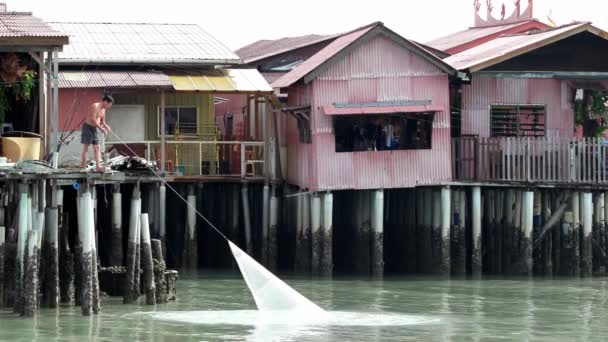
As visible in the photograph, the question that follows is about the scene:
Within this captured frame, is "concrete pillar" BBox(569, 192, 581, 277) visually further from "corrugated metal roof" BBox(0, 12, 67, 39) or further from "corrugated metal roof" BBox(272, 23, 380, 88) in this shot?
"corrugated metal roof" BBox(0, 12, 67, 39)

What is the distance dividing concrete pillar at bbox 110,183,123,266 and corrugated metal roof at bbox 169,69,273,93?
2971 millimetres

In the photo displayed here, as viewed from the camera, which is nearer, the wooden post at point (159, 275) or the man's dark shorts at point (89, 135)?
the man's dark shorts at point (89, 135)

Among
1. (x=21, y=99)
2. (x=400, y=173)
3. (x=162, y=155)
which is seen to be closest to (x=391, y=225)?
(x=400, y=173)

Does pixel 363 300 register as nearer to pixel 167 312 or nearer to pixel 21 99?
pixel 167 312

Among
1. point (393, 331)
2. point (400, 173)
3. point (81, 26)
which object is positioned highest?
point (81, 26)

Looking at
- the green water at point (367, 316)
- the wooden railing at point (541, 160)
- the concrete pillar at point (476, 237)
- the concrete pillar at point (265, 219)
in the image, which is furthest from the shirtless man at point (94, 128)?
the wooden railing at point (541, 160)

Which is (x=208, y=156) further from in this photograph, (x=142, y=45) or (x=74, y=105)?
(x=74, y=105)

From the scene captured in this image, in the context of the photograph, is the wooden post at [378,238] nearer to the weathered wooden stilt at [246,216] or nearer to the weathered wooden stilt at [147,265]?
the weathered wooden stilt at [246,216]

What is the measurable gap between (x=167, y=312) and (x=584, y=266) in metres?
11.9

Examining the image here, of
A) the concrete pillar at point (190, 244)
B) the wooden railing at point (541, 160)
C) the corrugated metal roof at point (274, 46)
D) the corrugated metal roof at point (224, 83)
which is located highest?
the corrugated metal roof at point (274, 46)

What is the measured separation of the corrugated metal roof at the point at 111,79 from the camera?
121 ft

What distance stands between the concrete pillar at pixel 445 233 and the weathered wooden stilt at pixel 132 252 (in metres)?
9.19

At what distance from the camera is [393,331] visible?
92.4 feet

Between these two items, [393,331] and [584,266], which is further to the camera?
[584,266]
